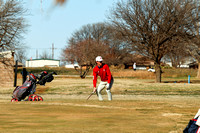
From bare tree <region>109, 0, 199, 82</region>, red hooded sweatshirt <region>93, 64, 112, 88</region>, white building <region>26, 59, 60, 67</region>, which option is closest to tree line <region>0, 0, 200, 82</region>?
bare tree <region>109, 0, 199, 82</region>

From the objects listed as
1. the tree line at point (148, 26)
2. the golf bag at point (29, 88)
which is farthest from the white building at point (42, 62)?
the golf bag at point (29, 88)

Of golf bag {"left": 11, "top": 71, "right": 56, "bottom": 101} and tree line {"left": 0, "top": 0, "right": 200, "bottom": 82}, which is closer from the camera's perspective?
golf bag {"left": 11, "top": 71, "right": 56, "bottom": 101}

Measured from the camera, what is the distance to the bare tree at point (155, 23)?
121ft

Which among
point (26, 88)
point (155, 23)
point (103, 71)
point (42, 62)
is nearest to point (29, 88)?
point (26, 88)

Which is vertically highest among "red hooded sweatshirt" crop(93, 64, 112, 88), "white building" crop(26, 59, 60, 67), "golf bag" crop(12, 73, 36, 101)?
"white building" crop(26, 59, 60, 67)

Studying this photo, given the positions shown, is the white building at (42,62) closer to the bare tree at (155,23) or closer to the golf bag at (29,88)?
the bare tree at (155,23)

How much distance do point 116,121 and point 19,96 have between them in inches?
275

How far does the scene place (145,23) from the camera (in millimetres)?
37188

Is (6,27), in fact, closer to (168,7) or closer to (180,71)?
(168,7)

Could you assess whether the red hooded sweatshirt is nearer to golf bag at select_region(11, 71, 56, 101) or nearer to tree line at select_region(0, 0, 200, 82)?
Answer: golf bag at select_region(11, 71, 56, 101)

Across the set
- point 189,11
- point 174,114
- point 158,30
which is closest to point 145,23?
point 158,30

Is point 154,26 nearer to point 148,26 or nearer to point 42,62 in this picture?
point 148,26

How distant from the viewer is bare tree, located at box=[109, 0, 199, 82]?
121 feet

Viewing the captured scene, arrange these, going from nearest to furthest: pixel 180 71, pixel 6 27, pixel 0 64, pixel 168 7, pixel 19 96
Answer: pixel 19 96 → pixel 0 64 → pixel 168 7 → pixel 6 27 → pixel 180 71
